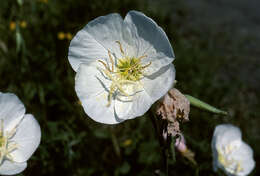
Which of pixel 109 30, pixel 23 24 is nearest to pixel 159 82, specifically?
pixel 109 30

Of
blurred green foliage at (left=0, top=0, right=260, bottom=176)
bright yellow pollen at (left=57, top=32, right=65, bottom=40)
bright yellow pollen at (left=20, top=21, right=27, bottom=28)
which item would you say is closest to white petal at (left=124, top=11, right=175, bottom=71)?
blurred green foliage at (left=0, top=0, right=260, bottom=176)

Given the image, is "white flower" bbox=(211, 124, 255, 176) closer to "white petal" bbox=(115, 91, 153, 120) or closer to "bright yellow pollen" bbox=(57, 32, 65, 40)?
"white petal" bbox=(115, 91, 153, 120)

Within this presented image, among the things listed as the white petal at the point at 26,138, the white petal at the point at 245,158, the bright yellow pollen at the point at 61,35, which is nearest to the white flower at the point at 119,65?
the white petal at the point at 26,138

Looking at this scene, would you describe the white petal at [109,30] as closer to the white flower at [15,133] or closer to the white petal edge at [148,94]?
the white petal edge at [148,94]

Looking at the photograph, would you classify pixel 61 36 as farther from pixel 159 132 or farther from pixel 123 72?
pixel 159 132

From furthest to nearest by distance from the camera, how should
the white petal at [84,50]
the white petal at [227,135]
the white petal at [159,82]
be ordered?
1. the white petal at [227,135]
2. the white petal at [84,50]
3. the white petal at [159,82]

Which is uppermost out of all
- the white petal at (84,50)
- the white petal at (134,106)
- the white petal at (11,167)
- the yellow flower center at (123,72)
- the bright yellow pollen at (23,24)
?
the white petal at (84,50)
